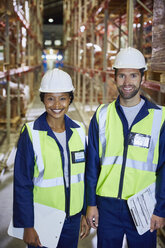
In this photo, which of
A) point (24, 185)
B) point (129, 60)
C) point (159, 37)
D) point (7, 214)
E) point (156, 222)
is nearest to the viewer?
point (24, 185)

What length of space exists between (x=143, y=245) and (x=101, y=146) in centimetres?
78

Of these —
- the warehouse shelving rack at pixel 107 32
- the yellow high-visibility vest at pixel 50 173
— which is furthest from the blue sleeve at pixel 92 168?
the warehouse shelving rack at pixel 107 32

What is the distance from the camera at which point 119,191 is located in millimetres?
2277

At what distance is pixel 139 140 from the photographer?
2260 millimetres

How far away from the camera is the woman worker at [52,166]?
7.00 ft

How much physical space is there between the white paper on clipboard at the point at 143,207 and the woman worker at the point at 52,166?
365 millimetres

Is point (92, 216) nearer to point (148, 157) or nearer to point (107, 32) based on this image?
point (148, 157)

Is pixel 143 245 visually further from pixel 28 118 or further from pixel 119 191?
pixel 28 118

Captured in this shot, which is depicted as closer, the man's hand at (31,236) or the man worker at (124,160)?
the man's hand at (31,236)

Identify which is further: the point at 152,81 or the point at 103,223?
the point at 152,81

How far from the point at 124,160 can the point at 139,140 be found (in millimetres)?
177

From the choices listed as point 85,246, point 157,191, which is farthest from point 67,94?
point 85,246

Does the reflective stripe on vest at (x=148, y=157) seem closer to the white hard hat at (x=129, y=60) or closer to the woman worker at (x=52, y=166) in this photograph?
the woman worker at (x=52, y=166)

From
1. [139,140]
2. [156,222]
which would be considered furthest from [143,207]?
[139,140]
